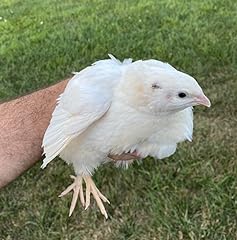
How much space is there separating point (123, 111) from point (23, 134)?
63 centimetres

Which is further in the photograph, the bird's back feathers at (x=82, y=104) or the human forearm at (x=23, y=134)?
the human forearm at (x=23, y=134)

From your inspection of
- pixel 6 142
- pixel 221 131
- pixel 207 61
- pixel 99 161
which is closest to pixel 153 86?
pixel 99 161

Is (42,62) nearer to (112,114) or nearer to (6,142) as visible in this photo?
(6,142)

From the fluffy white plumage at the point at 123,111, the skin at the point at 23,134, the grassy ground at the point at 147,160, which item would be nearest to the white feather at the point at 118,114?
the fluffy white plumage at the point at 123,111

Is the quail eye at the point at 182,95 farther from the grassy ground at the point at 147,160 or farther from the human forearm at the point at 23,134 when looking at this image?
the grassy ground at the point at 147,160

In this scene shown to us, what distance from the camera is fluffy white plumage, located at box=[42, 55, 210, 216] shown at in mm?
1400

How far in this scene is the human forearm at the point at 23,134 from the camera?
1967 millimetres

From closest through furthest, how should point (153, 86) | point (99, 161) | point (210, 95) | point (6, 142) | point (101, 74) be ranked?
point (153, 86) < point (101, 74) < point (99, 161) < point (6, 142) < point (210, 95)

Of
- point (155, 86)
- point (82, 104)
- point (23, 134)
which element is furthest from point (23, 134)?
point (155, 86)

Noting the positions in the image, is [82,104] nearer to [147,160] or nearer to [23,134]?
[23,134]

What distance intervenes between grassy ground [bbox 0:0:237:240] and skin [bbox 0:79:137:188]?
0.48 metres

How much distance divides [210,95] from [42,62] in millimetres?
1118

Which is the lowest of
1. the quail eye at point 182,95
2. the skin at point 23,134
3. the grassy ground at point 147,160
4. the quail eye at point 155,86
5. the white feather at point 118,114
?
the grassy ground at point 147,160

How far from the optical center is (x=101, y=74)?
4.98 ft
